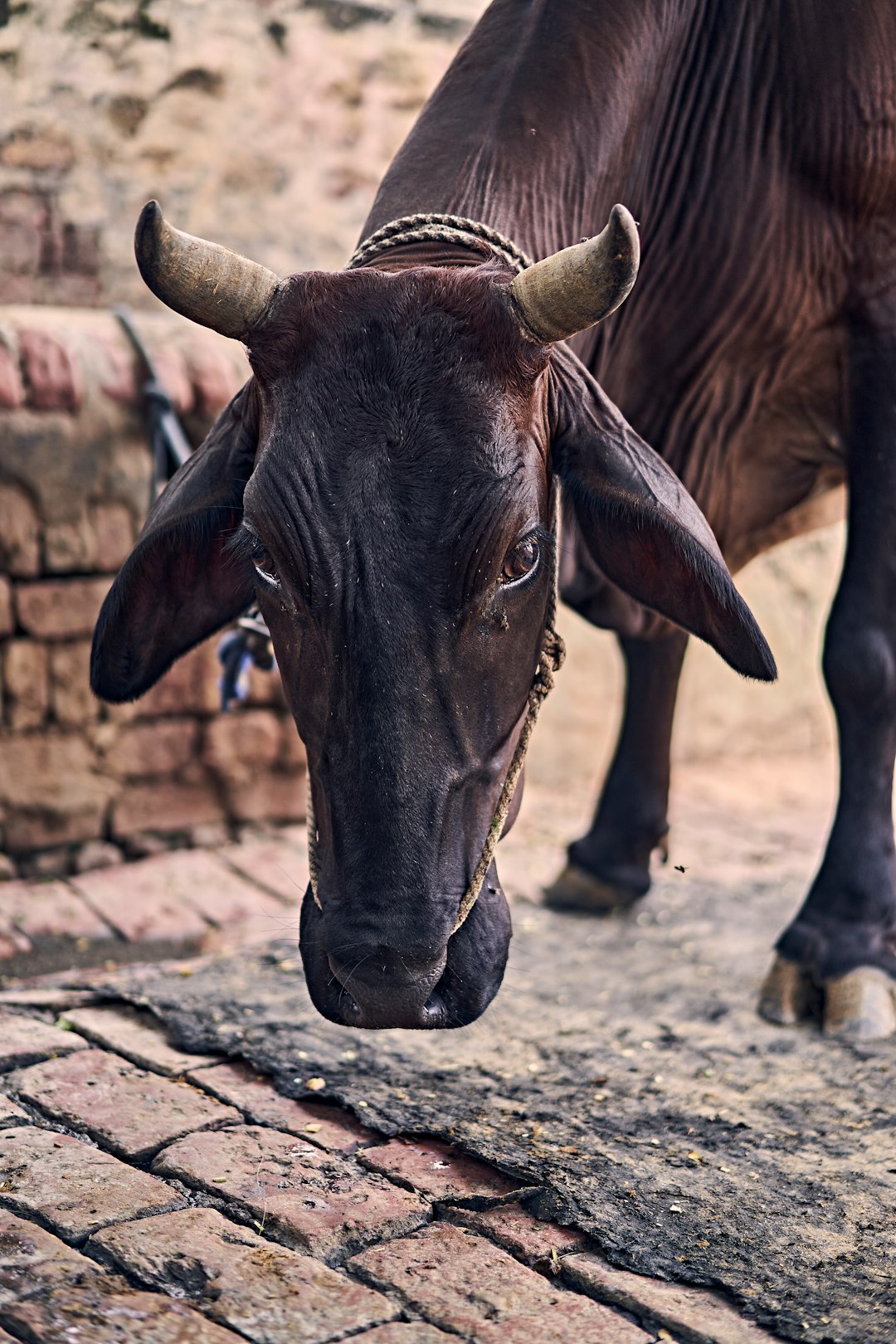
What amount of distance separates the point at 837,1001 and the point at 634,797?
1.08 meters

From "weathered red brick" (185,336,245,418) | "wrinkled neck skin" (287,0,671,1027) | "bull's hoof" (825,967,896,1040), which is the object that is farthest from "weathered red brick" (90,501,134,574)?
"bull's hoof" (825,967,896,1040)

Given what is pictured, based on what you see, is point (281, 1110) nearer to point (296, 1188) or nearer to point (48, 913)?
point (296, 1188)

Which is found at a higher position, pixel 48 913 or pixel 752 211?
pixel 752 211

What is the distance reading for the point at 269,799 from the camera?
16.3 feet

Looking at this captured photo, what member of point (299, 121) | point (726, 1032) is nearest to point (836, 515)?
point (726, 1032)

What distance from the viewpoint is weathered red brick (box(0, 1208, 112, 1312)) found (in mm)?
2219

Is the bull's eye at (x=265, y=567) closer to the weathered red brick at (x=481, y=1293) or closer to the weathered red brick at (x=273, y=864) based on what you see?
the weathered red brick at (x=481, y=1293)

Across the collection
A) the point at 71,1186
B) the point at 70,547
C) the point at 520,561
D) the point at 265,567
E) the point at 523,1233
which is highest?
the point at 520,561

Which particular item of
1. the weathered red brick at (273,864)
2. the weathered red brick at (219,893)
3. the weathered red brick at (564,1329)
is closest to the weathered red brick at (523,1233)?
the weathered red brick at (564,1329)

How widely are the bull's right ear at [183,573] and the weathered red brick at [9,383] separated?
1.52 meters

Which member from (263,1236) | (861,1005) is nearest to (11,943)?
(263,1236)

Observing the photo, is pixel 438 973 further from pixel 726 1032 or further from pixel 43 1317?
pixel 726 1032

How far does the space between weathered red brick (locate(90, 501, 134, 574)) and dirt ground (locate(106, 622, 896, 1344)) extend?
1.29 m

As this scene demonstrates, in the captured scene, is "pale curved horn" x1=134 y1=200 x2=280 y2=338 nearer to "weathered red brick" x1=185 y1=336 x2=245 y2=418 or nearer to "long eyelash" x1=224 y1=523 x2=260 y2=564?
"long eyelash" x1=224 y1=523 x2=260 y2=564
